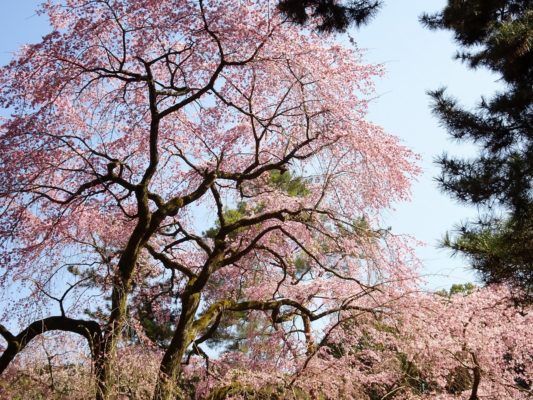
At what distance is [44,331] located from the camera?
17.2ft

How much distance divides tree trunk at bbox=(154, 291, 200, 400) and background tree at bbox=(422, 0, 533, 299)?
8.93ft

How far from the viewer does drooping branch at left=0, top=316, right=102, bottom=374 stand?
526 centimetres

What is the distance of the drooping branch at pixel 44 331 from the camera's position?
17.3 ft

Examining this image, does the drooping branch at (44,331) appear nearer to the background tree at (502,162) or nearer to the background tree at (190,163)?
the background tree at (190,163)

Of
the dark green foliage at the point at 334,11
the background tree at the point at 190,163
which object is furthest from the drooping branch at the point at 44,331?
the dark green foliage at the point at 334,11

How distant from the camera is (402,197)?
702cm

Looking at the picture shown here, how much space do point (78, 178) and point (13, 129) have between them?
1153mm

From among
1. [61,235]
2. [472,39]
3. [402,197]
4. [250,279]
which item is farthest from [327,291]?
[472,39]

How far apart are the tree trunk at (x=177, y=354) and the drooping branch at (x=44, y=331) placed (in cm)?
69

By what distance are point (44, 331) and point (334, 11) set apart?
391 centimetres

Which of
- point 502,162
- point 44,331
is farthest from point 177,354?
point 502,162

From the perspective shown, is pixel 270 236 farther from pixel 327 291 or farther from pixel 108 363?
pixel 108 363

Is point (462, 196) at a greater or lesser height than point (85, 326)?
greater

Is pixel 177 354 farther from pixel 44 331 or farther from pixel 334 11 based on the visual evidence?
pixel 334 11
